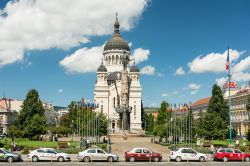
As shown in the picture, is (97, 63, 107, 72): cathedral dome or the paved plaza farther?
(97, 63, 107, 72): cathedral dome

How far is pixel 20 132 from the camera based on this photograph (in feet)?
271

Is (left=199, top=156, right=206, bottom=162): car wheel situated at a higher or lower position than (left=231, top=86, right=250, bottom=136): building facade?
lower


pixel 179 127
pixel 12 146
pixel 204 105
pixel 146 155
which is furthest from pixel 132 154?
pixel 204 105

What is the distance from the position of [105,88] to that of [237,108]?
43167mm

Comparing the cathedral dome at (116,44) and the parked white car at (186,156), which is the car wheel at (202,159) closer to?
the parked white car at (186,156)

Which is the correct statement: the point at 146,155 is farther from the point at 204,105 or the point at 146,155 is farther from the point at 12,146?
the point at 204,105

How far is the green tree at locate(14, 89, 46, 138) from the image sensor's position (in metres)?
81.9

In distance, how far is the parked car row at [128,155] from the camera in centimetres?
3975

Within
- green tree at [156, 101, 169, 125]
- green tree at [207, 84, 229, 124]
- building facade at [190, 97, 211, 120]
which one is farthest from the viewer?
building facade at [190, 97, 211, 120]

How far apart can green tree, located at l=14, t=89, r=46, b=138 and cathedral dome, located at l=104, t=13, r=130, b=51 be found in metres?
60.5

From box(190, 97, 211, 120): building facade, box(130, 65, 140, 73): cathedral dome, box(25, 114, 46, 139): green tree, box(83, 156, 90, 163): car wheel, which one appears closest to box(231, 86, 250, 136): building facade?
box(190, 97, 211, 120): building facade

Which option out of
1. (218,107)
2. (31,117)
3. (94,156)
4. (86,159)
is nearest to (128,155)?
(94,156)

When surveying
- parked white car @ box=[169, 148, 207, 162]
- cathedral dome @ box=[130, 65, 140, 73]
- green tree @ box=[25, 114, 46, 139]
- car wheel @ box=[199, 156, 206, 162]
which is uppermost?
cathedral dome @ box=[130, 65, 140, 73]

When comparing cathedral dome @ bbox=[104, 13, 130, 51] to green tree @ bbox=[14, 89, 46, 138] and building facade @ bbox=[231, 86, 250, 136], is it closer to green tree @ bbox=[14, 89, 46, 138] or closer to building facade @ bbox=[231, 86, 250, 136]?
building facade @ bbox=[231, 86, 250, 136]
